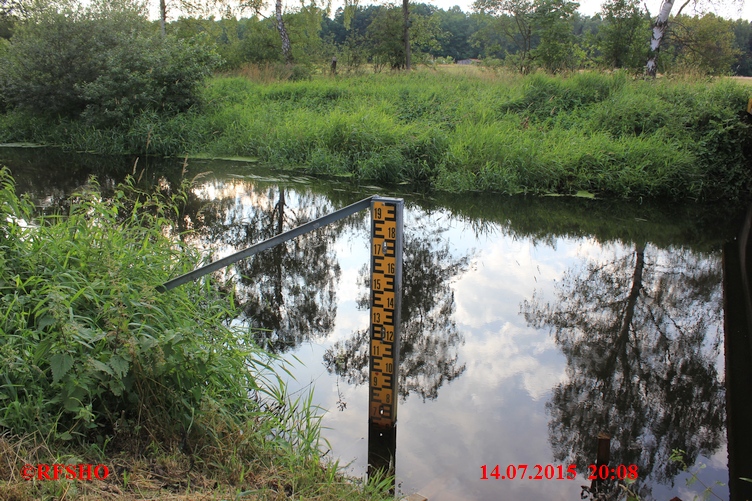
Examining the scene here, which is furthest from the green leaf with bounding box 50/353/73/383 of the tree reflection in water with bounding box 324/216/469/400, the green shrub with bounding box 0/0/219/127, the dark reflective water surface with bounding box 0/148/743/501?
the green shrub with bounding box 0/0/219/127

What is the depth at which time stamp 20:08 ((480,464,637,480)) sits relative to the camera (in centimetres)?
358

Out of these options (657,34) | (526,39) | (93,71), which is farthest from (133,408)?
(526,39)

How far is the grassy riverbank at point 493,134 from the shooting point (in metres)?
12.0

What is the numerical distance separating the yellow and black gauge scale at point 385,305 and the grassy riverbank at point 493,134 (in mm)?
7196

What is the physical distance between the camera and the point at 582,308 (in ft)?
20.6

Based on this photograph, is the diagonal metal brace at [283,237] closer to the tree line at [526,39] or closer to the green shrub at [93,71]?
the green shrub at [93,71]

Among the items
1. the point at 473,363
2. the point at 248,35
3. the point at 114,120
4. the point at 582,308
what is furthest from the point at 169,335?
the point at 248,35

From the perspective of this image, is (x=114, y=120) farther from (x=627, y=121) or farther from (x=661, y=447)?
(x=661, y=447)

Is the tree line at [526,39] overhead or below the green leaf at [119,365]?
overhead

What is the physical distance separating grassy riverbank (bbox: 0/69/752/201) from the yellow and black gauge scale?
283 inches

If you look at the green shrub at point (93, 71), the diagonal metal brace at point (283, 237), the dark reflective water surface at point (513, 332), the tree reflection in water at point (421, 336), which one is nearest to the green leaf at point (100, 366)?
the diagonal metal brace at point (283, 237)

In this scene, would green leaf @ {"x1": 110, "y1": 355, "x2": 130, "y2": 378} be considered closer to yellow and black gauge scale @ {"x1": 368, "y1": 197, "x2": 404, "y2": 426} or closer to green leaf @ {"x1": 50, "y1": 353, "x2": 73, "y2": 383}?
green leaf @ {"x1": 50, "y1": 353, "x2": 73, "y2": 383}

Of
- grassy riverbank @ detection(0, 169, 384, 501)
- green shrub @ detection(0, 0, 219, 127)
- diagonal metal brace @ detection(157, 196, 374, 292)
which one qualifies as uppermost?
green shrub @ detection(0, 0, 219, 127)

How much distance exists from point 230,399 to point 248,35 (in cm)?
3092
